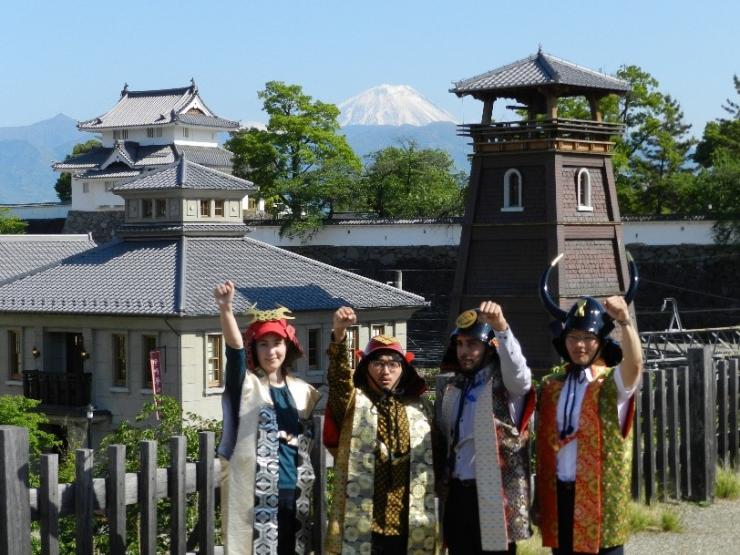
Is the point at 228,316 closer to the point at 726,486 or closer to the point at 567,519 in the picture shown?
the point at 567,519

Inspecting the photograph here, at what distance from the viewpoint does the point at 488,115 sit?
3256 cm

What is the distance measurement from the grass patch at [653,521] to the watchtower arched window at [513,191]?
2261 cm

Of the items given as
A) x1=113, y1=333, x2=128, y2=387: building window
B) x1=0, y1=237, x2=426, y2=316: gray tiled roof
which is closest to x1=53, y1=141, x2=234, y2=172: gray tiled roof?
x1=0, y1=237, x2=426, y2=316: gray tiled roof

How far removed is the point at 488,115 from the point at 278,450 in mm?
26618

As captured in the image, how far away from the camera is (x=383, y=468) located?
6535mm

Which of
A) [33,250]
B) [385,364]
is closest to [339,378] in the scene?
[385,364]

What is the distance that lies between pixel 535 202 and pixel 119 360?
34.0 feet

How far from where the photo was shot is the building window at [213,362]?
1236 inches

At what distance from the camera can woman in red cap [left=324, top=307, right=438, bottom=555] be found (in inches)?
255

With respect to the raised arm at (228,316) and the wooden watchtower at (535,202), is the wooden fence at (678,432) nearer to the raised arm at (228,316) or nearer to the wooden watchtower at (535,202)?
the raised arm at (228,316)

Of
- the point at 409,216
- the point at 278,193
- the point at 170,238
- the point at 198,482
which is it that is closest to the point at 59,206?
the point at 278,193

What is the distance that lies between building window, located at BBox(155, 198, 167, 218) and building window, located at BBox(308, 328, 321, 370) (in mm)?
5678

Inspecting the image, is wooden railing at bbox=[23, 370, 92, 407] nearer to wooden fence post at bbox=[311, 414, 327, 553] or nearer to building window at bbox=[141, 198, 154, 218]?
building window at bbox=[141, 198, 154, 218]

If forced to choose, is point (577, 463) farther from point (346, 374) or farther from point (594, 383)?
point (346, 374)
